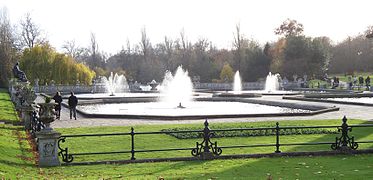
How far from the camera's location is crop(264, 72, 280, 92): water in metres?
64.4

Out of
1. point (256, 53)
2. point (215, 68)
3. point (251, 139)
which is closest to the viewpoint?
point (251, 139)

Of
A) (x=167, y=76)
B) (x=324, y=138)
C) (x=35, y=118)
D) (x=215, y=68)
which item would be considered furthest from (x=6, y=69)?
(x=324, y=138)

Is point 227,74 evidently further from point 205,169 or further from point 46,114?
point 205,169

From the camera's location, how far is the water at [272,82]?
2535 inches

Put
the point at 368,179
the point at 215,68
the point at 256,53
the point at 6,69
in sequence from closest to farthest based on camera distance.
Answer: the point at 368,179
the point at 6,69
the point at 256,53
the point at 215,68

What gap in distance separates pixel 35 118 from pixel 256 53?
61195 millimetres

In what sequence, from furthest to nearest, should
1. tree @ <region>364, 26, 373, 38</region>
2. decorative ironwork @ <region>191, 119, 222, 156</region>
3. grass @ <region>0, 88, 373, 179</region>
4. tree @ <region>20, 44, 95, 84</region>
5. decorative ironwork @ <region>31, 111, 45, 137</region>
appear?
tree @ <region>20, 44, 95, 84</region>
tree @ <region>364, 26, 373, 38</region>
decorative ironwork @ <region>31, 111, 45, 137</region>
decorative ironwork @ <region>191, 119, 222, 156</region>
grass @ <region>0, 88, 373, 179</region>

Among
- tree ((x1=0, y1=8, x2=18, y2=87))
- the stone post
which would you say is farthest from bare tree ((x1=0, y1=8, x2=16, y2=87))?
the stone post

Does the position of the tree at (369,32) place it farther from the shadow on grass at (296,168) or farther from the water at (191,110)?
the shadow on grass at (296,168)

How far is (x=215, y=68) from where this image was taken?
82.1 metres

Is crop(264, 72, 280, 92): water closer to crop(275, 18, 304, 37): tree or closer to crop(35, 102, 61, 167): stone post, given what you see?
crop(275, 18, 304, 37): tree

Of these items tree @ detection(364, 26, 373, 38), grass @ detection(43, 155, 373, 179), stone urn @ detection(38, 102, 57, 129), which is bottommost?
grass @ detection(43, 155, 373, 179)

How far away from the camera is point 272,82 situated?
6662 cm

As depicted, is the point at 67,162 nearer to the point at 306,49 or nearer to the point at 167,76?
the point at 306,49
